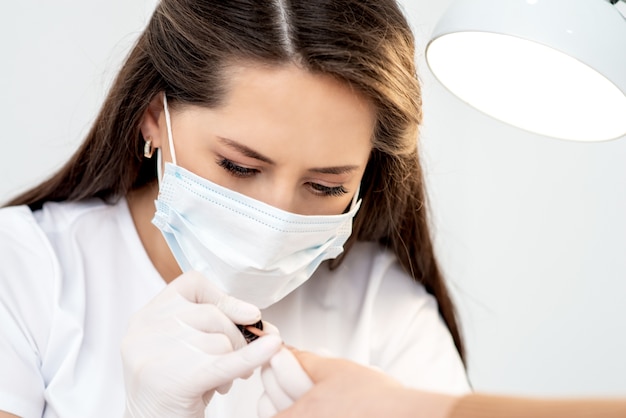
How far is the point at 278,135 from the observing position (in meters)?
1.33

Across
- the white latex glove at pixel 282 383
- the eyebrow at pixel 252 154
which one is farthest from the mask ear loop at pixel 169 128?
the white latex glove at pixel 282 383

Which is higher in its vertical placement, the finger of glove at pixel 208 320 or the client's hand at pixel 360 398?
the client's hand at pixel 360 398

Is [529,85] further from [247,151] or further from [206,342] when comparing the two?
[206,342]

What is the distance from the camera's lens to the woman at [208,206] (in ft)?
4.25

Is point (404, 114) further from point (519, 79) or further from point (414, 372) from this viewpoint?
point (414, 372)

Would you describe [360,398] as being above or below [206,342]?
above

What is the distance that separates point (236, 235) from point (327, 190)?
175 mm

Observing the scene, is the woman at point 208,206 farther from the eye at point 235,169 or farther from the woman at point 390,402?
the woman at point 390,402

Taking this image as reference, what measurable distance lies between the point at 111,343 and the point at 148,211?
27cm

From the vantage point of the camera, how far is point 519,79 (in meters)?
1.47

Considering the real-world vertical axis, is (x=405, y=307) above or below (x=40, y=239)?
below

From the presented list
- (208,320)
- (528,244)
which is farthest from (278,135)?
(528,244)

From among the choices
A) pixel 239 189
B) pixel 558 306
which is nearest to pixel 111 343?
pixel 239 189

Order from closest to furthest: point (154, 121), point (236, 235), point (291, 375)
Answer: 1. point (291, 375)
2. point (236, 235)
3. point (154, 121)
